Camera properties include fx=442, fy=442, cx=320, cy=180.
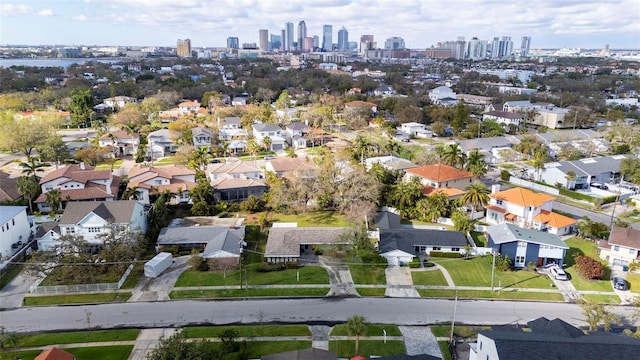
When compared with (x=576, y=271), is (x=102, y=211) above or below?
above

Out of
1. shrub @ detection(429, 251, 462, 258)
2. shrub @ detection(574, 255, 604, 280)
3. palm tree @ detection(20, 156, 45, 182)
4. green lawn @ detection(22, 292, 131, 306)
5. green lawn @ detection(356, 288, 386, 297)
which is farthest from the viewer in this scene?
palm tree @ detection(20, 156, 45, 182)

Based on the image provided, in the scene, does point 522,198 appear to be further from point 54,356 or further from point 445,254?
point 54,356

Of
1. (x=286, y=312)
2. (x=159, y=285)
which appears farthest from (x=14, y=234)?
(x=286, y=312)

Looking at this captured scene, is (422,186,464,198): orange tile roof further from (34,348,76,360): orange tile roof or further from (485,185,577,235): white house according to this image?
(34,348,76,360): orange tile roof

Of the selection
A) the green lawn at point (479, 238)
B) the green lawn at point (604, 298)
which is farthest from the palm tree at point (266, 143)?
the green lawn at point (604, 298)

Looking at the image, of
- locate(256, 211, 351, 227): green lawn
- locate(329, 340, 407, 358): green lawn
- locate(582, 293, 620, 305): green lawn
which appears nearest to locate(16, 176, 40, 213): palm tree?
locate(256, 211, 351, 227): green lawn

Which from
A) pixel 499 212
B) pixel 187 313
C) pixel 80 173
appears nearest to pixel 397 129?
pixel 499 212
